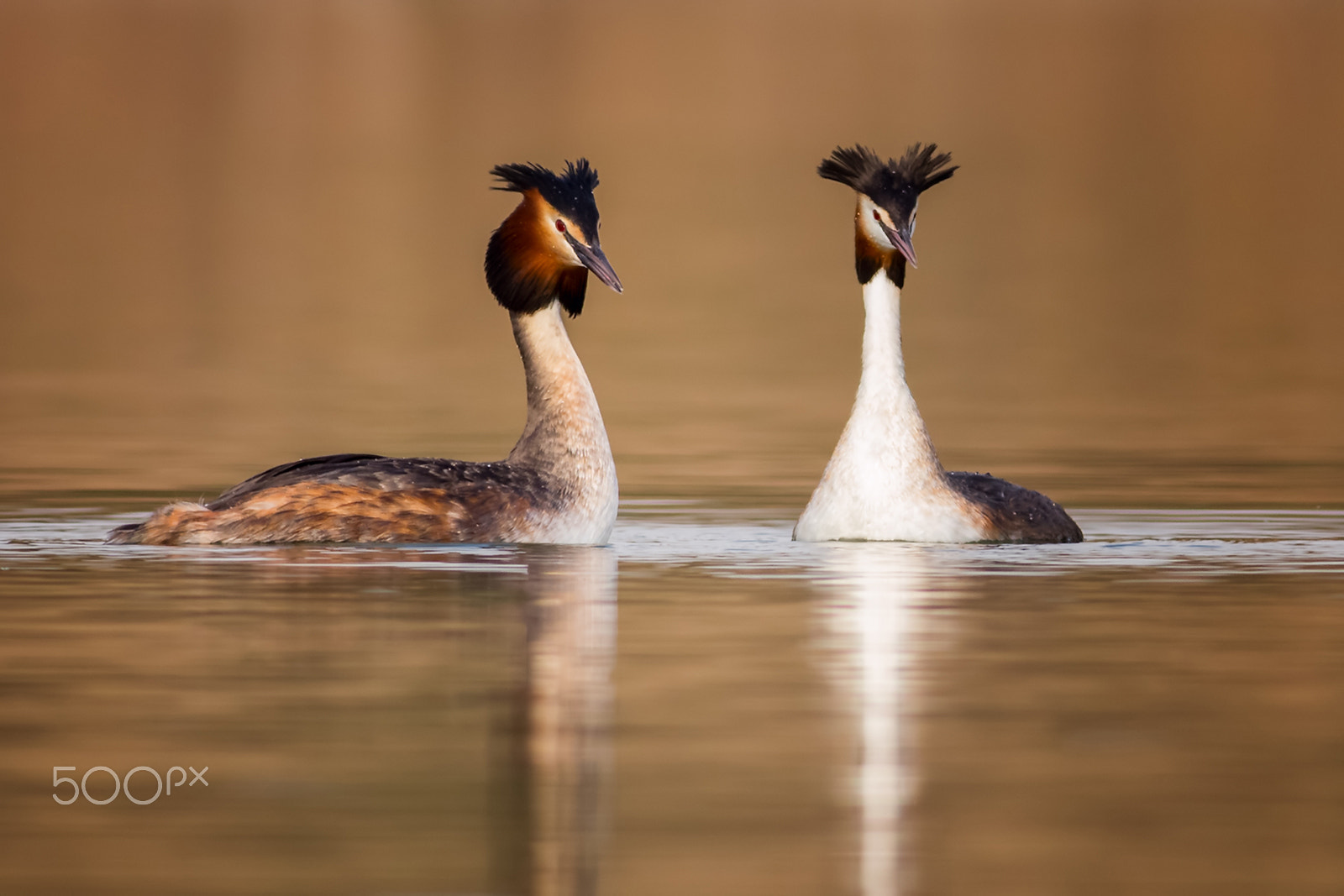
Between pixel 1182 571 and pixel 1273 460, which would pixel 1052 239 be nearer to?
pixel 1273 460

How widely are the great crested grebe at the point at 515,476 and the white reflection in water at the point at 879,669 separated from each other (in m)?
1.46

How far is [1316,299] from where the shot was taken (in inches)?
1743

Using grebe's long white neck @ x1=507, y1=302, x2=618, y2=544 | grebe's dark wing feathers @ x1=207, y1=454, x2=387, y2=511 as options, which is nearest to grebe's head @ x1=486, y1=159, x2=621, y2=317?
grebe's long white neck @ x1=507, y1=302, x2=618, y2=544

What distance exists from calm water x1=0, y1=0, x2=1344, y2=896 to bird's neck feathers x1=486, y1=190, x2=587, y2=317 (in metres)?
1.43

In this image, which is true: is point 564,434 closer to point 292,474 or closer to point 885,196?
point 292,474

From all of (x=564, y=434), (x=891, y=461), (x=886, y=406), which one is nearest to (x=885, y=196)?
(x=886, y=406)

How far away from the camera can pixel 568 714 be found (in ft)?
34.1

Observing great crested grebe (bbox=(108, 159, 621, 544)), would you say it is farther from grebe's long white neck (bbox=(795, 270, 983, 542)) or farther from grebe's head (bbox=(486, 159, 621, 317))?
grebe's long white neck (bbox=(795, 270, 983, 542))

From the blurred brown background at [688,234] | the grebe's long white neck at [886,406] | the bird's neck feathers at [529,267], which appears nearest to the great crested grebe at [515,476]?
the bird's neck feathers at [529,267]

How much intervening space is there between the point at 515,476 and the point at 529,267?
1279 millimetres

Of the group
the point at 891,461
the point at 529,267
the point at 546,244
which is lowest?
the point at 891,461

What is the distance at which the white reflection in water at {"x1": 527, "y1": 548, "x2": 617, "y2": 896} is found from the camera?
27.3 ft

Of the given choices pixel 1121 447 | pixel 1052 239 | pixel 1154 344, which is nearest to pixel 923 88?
pixel 1052 239

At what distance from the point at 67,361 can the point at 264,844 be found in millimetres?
24453
